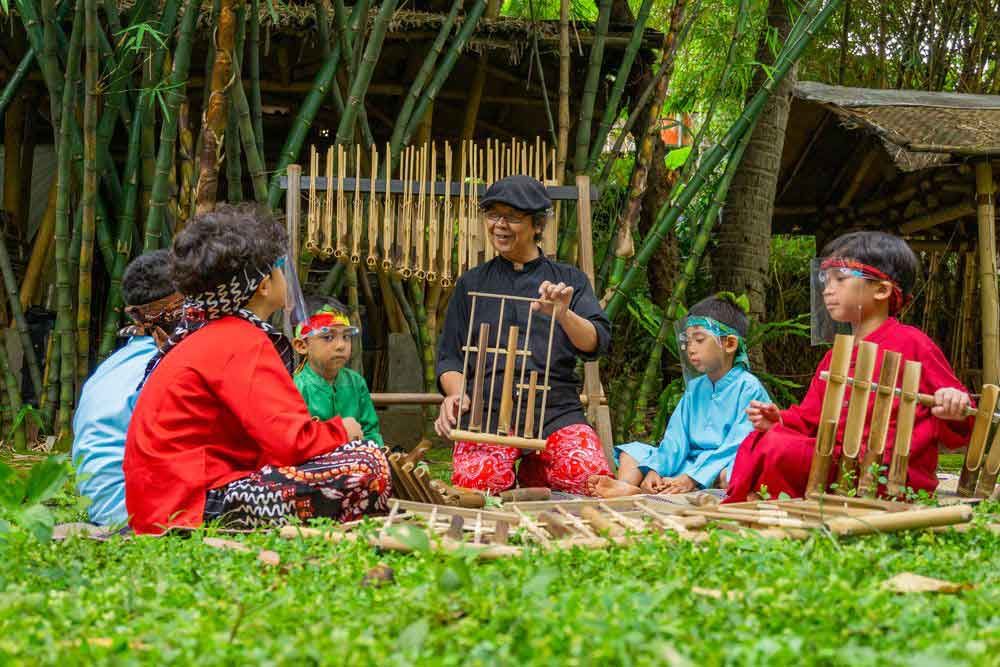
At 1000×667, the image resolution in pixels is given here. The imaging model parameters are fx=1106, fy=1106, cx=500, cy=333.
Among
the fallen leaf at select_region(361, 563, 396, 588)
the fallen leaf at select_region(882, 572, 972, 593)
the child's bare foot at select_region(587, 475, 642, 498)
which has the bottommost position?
the child's bare foot at select_region(587, 475, 642, 498)

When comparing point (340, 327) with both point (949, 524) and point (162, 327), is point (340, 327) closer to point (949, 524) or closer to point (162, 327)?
point (162, 327)

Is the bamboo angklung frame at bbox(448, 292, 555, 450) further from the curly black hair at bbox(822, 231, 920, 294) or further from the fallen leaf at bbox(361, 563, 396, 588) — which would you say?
the fallen leaf at bbox(361, 563, 396, 588)

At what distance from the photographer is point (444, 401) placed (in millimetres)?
4973

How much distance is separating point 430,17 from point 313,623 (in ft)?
18.3

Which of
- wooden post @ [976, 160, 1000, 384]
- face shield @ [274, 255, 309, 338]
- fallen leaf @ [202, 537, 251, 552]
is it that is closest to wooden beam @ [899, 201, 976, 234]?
wooden post @ [976, 160, 1000, 384]

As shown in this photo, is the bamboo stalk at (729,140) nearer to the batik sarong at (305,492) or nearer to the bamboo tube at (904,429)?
the bamboo tube at (904,429)

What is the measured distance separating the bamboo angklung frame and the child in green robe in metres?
0.70

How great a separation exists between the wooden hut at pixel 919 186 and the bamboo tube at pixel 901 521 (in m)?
4.66

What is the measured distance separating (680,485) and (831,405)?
1.54 metres

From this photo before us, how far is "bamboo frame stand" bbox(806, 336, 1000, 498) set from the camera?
3.74m

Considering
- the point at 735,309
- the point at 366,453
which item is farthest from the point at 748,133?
the point at 366,453

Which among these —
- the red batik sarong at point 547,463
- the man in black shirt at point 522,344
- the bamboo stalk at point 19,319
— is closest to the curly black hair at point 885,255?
the man in black shirt at point 522,344

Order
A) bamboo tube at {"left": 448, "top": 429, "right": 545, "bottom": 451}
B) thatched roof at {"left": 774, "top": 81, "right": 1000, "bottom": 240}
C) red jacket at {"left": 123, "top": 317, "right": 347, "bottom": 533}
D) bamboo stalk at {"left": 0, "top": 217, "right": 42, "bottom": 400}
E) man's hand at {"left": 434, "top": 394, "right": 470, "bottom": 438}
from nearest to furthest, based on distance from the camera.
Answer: red jacket at {"left": 123, "top": 317, "right": 347, "bottom": 533} → bamboo tube at {"left": 448, "top": 429, "right": 545, "bottom": 451} → man's hand at {"left": 434, "top": 394, "right": 470, "bottom": 438} → bamboo stalk at {"left": 0, "top": 217, "right": 42, "bottom": 400} → thatched roof at {"left": 774, "top": 81, "right": 1000, "bottom": 240}

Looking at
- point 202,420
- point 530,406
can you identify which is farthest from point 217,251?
point 530,406
